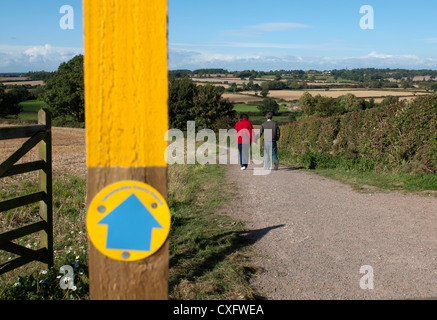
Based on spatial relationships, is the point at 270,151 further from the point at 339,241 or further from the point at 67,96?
the point at 67,96

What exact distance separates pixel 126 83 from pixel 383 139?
483 inches

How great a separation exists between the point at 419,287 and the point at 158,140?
13.4 feet

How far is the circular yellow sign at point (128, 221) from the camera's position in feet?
4.51

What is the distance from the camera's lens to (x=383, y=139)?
40.7 ft

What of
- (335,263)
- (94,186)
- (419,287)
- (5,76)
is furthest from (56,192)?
(5,76)

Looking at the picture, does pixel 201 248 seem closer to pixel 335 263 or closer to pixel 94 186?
pixel 335 263

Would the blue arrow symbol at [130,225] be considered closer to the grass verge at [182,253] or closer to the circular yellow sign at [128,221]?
the circular yellow sign at [128,221]

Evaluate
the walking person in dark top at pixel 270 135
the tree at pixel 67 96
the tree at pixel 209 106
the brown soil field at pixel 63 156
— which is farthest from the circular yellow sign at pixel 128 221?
the tree at pixel 209 106

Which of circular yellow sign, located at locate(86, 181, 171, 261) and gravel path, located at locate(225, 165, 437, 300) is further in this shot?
gravel path, located at locate(225, 165, 437, 300)

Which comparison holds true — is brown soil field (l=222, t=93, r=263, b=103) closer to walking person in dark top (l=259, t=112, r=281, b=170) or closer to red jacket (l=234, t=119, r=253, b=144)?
walking person in dark top (l=259, t=112, r=281, b=170)

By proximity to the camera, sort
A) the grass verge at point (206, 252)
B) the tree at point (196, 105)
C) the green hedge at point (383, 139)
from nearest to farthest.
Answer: the grass verge at point (206, 252) < the green hedge at point (383, 139) < the tree at point (196, 105)

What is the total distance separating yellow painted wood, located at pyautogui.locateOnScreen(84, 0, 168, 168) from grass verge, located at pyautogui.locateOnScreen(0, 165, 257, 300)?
2949 mm

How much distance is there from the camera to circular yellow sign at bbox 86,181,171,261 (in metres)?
1.38

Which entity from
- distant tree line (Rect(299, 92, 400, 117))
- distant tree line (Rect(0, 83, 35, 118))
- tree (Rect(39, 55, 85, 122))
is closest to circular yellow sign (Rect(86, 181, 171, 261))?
distant tree line (Rect(299, 92, 400, 117))
